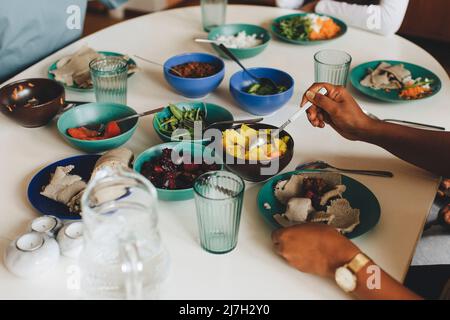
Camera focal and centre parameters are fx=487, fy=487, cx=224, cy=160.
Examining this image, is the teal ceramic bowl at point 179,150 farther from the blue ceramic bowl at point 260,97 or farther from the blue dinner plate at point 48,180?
the blue ceramic bowl at point 260,97

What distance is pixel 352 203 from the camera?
1.16 meters

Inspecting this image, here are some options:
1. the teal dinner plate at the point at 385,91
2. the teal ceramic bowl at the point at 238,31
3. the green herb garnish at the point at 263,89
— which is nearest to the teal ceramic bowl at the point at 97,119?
the green herb garnish at the point at 263,89

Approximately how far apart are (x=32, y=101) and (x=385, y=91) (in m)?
1.15

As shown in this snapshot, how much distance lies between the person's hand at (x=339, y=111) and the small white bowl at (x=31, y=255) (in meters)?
0.77

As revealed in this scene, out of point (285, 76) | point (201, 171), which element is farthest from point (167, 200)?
point (285, 76)

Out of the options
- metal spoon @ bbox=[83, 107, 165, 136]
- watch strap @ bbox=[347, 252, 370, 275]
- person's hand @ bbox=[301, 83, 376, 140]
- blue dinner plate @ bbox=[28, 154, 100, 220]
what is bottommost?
blue dinner plate @ bbox=[28, 154, 100, 220]

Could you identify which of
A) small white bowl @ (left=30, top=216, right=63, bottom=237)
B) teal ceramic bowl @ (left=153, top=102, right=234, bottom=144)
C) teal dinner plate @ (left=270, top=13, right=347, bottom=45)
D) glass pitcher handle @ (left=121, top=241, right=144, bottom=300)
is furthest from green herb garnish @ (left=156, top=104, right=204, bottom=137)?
teal dinner plate @ (left=270, top=13, right=347, bottom=45)

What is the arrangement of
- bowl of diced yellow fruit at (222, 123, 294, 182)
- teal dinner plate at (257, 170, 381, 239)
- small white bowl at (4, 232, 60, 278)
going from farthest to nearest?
bowl of diced yellow fruit at (222, 123, 294, 182), teal dinner plate at (257, 170, 381, 239), small white bowl at (4, 232, 60, 278)

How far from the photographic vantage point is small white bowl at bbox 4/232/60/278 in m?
0.95

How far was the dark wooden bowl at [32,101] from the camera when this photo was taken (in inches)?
54.6

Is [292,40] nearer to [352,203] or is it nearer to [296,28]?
[296,28]

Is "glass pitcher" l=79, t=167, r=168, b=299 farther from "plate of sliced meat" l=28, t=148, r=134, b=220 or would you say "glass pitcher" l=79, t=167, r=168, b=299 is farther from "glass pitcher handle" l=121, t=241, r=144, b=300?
"plate of sliced meat" l=28, t=148, r=134, b=220

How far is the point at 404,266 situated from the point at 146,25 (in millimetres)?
1620

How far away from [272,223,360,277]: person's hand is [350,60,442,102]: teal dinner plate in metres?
0.76
